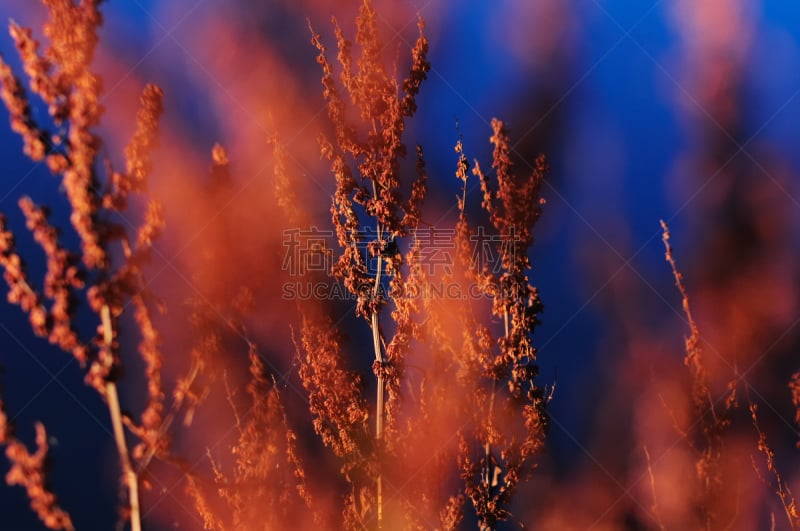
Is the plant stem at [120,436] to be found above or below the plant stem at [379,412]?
below

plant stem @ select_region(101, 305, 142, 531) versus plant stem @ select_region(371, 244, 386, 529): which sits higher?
plant stem @ select_region(371, 244, 386, 529)

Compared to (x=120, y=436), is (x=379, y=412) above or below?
above

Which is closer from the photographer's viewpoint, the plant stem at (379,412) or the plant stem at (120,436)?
the plant stem at (120,436)

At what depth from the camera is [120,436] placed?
1.50 meters

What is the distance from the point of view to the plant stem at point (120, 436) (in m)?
1.49

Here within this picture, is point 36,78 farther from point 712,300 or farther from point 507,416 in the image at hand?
point 712,300

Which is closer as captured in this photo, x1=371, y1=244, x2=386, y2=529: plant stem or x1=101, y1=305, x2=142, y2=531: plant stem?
x1=101, y1=305, x2=142, y2=531: plant stem

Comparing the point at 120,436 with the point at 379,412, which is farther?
the point at 379,412

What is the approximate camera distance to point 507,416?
86.6 inches

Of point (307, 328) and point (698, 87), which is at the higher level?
point (698, 87)

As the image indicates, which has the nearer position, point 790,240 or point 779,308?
point 779,308

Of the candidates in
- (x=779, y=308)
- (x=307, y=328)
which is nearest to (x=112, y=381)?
(x=307, y=328)

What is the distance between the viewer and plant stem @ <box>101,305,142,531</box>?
4.89 feet

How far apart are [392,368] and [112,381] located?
1.00 metres
